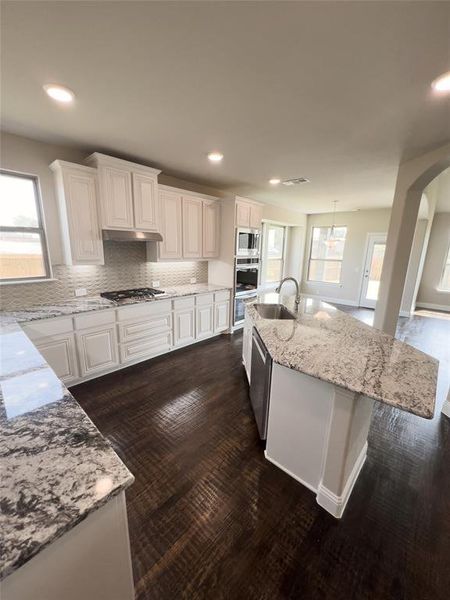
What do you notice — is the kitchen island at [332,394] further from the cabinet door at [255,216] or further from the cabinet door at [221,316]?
the cabinet door at [255,216]

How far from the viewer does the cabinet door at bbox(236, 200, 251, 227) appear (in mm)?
4117

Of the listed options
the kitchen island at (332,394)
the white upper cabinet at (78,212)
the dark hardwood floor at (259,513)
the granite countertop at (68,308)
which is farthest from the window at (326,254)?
the white upper cabinet at (78,212)

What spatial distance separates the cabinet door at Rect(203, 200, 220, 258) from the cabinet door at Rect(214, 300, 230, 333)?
878mm

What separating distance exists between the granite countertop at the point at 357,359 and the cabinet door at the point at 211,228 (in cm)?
226

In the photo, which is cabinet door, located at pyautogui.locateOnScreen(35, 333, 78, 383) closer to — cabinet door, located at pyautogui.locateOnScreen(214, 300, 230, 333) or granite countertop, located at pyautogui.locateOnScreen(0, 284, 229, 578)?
granite countertop, located at pyautogui.locateOnScreen(0, 284, 229, 578)

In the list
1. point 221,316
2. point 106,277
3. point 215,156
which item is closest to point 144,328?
point 106,277

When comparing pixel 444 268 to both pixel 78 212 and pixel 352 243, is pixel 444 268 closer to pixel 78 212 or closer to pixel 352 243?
pixel 352 243

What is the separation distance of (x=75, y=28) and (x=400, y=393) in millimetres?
2378

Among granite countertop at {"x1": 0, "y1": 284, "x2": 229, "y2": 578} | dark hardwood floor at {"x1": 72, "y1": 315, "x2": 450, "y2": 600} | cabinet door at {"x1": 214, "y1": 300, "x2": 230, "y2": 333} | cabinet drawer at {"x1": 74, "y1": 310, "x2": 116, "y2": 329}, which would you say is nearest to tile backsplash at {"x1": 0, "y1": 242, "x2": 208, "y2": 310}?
cabinet drawer at {"x1": 74, "y1": 310, "x2": 116, "y2": 329}

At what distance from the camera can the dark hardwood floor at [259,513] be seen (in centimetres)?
121

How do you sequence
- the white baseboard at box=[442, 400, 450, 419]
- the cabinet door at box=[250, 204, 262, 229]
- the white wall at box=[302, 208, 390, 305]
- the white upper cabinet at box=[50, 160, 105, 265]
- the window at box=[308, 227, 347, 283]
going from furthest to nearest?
the window at box=[308, 227, 347, 283] → the white wall at box=[302, 208, 390, 305] → the cabinet door at box=[250, 204, 262, 229] → the white upper cabinet at box=[50, 160, 105, 265] → the white baseboard at box=[442, 400, 450, 419]

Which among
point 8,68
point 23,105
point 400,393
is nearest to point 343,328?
point 400,393

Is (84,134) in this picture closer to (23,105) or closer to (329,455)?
(23,105)

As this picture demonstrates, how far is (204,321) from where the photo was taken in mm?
4039
